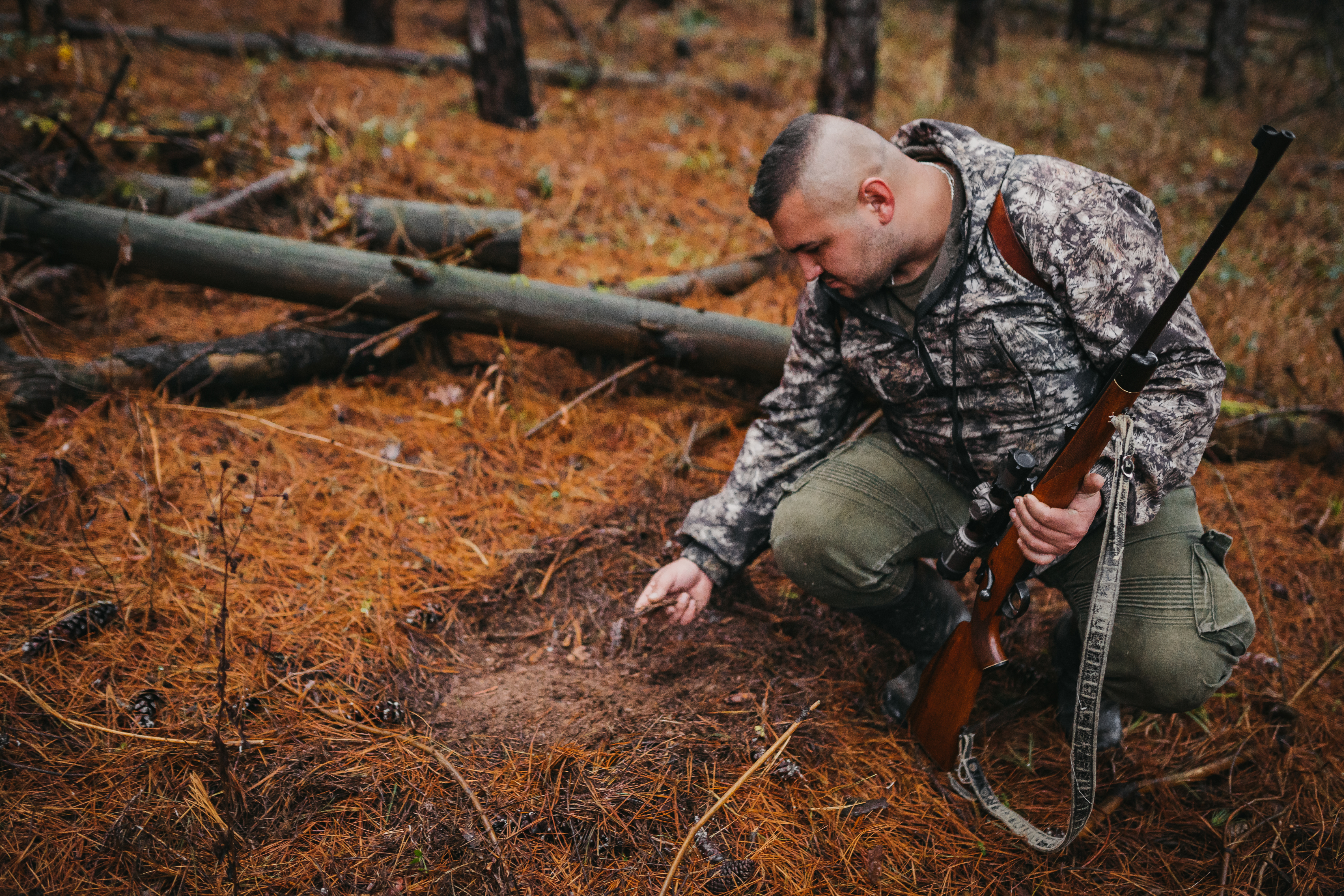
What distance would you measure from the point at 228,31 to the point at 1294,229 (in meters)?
10.0

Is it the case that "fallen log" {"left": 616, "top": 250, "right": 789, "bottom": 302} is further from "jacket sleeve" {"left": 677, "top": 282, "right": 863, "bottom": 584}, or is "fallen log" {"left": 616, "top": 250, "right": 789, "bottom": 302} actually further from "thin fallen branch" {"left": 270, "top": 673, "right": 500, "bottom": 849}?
"thin fallen branch" {"left": 270, "top": 673, "right": 500, "bottom": 849}

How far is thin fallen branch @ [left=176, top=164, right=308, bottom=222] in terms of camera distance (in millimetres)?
4273

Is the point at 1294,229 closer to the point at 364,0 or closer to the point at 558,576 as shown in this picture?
the point at 558,576

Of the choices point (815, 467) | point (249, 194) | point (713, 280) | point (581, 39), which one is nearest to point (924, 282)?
point (815, 467)

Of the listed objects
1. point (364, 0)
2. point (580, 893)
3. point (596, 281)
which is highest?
point (364, 0)

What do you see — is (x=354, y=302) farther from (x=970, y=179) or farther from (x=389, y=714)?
(x=970, y=179)

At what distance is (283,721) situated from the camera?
2.28 meters

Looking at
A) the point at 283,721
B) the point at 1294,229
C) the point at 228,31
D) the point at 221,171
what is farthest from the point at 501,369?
the point at 228,31

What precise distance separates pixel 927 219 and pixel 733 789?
163 centimetres

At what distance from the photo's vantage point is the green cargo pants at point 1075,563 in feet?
6.79

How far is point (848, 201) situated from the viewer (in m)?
2.07

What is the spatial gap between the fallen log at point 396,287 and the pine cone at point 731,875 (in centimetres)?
223

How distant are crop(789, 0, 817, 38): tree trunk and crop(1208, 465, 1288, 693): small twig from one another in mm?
9857

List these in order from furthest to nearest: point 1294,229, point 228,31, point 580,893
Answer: point 228,31 < point 1294,229 < point 580,893
